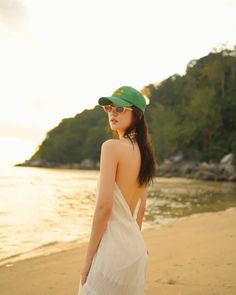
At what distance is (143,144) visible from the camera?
7.42 ft

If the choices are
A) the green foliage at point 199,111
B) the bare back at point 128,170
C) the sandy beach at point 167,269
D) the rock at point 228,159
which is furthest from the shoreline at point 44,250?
the green foliage at point 199,111

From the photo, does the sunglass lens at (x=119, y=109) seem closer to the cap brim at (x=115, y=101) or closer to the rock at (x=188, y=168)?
the cap brim at (x=115, y=101)

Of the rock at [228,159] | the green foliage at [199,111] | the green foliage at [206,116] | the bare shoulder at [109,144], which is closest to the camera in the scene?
the bare shoulder at [109,144]

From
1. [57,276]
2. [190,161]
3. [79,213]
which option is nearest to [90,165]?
[190,161]

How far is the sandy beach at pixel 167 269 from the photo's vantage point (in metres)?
4.12

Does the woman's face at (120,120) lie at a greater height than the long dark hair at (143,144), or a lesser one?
greater

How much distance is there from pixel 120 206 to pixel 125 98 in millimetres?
601

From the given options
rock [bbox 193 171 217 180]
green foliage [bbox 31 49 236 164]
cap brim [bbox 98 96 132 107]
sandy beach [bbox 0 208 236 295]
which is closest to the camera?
cap brim [bbox 98 96 132 107]

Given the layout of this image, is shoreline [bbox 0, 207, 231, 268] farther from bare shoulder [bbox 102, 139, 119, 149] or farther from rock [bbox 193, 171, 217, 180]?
rock [bbox 193, 171, 217, 180]

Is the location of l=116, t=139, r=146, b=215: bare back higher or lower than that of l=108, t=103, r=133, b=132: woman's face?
lower

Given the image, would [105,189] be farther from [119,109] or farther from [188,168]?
[188,168]

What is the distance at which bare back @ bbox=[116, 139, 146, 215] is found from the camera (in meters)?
2.12

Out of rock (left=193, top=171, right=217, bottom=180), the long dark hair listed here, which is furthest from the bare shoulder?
rock (left=193, top=171, right=217, bottom=180)

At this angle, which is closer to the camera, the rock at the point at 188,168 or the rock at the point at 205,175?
the rock at the point at 205,175
